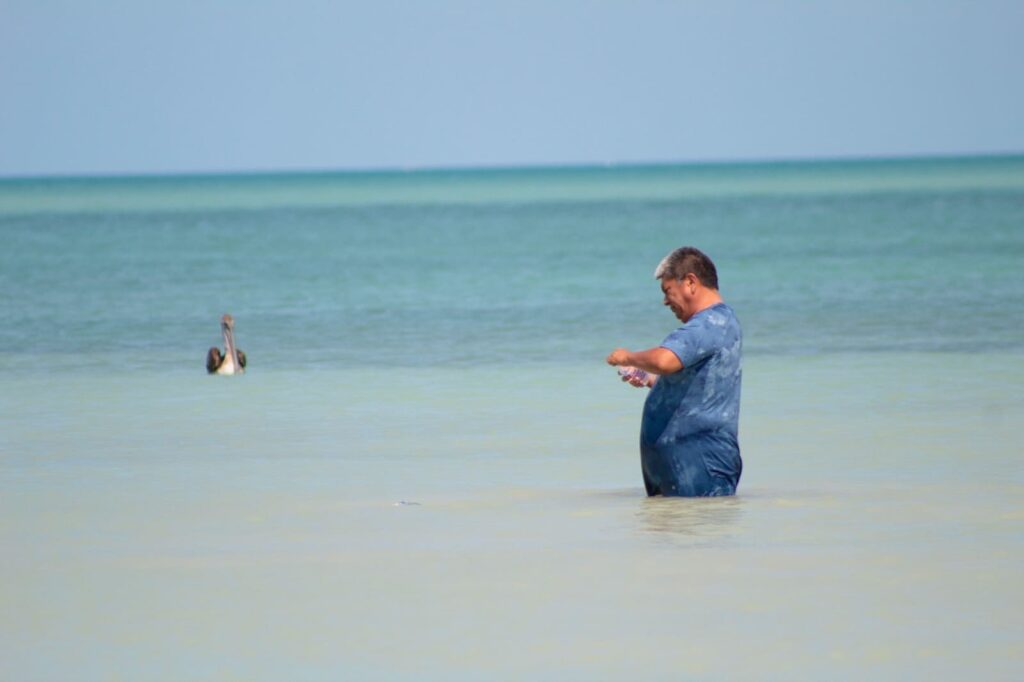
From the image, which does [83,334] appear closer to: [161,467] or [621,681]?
[161,467]

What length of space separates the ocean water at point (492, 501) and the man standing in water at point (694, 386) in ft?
0.57

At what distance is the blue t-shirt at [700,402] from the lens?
728 centimetres

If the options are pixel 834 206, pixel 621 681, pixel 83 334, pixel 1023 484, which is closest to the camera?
pixel 621 681

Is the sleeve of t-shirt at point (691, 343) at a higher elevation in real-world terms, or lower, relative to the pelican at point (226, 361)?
lower

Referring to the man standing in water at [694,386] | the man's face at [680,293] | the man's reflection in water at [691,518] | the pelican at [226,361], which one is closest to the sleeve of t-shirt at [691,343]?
the man standing in water at [694,386]

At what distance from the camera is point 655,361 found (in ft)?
23.2

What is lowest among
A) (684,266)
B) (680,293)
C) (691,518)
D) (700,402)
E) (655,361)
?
(691,518)

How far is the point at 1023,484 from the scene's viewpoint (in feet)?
28.7

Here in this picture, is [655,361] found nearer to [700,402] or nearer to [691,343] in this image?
[691,343]

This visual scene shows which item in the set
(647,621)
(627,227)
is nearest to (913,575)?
(647,621)

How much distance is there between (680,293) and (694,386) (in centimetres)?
38

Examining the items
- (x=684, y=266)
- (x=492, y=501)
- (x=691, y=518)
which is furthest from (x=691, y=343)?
(x=492, y=501)

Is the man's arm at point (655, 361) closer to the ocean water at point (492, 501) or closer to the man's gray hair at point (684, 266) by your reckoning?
the man's gray hair at point (684, 266)

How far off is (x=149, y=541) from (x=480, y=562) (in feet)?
4.98
